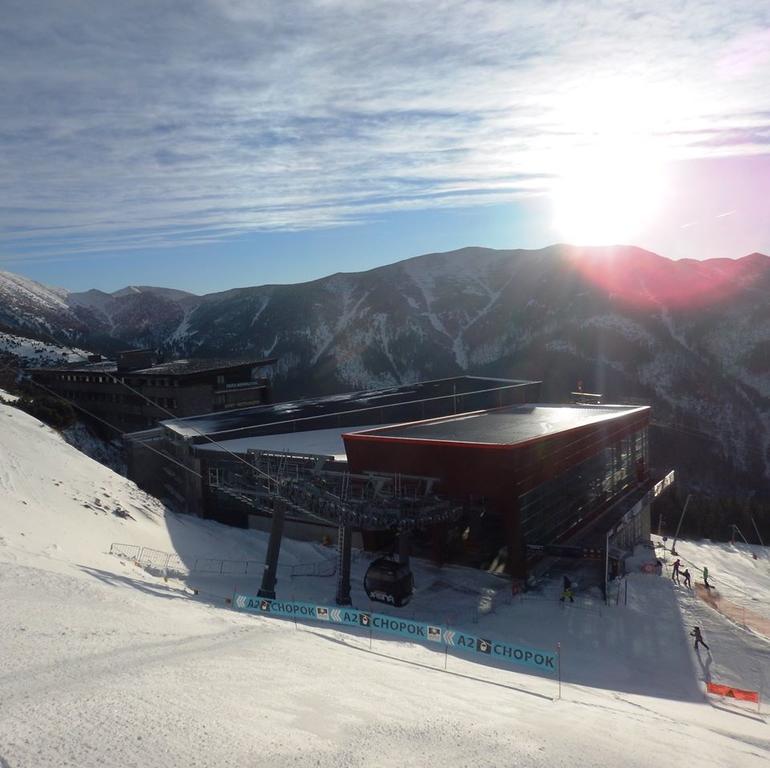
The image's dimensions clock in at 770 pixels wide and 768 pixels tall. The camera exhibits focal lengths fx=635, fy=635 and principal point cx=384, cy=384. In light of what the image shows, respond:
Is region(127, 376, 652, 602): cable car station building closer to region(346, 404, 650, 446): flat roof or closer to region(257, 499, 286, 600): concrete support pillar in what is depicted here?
region(346, 404, 650, 446): flat roof

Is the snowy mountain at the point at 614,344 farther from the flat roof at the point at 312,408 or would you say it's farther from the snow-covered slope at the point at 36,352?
the flat roof at the point at 312,408

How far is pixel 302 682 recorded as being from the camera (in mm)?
13742

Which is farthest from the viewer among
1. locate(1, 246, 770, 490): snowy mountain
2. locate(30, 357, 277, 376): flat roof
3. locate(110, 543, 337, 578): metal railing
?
locate(1, 246, 770, 490): snowy mountain

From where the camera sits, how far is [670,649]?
82.1 feet

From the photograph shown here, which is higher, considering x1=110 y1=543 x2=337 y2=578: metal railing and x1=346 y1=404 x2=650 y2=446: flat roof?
x1=346 y1=404 x2=650 y2=446: flat roof

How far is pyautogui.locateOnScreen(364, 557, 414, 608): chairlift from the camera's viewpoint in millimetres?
28956

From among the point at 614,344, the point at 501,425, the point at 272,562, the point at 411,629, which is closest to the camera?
the point at 411,629

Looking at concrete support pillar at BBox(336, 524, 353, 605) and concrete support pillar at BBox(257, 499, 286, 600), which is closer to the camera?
concrete support pillar at BBox(257, 499, 286, 600)

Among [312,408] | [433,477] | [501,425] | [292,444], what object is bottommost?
[292,444]

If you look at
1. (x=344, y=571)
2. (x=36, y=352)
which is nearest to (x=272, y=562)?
(x=344, y=571)

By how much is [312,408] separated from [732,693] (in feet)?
142

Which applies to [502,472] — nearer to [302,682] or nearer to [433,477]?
[433,477]

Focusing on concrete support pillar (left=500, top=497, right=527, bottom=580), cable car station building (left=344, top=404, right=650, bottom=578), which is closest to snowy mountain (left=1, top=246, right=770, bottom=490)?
cable car station building (left=344, top=404, right=650, bottom=578)

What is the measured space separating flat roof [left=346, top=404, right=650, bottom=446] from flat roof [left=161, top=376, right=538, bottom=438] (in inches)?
551
